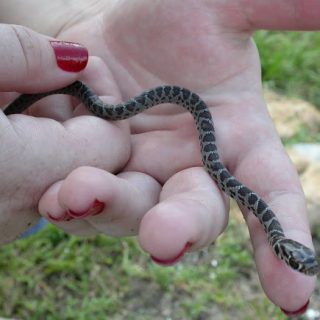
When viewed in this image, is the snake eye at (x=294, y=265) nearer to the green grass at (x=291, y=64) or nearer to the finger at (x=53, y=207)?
the finger at (x=53, y=207)

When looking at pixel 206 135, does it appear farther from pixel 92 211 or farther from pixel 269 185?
pixel 92 211

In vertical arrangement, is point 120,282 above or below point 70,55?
below

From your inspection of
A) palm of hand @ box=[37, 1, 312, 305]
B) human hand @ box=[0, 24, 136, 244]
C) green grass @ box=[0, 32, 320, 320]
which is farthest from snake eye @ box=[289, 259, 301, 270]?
green grass @ box=[0, 32, 320, 320]

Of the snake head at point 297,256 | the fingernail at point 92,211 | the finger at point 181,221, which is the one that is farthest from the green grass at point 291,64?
the fingernail at point 92,211

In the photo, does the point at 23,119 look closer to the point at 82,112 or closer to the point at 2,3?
the point at 82,112

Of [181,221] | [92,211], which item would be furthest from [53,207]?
[181,221]

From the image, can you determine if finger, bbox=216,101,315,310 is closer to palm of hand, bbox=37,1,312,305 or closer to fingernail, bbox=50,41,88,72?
palm of hand, bbox=37,1,312,305
